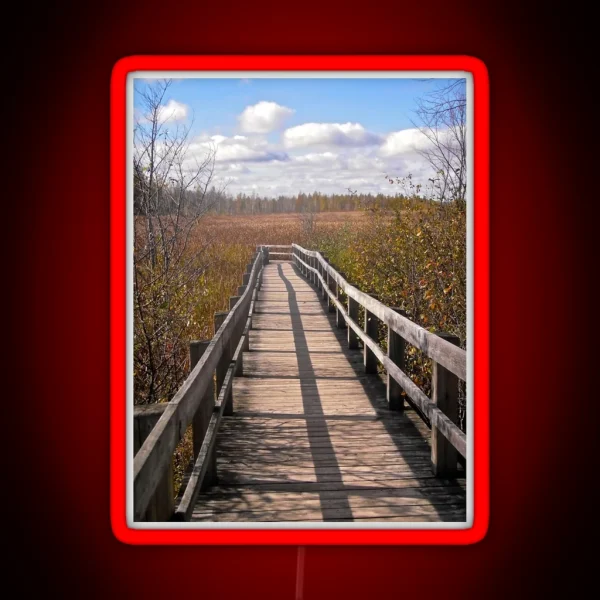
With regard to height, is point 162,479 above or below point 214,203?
below

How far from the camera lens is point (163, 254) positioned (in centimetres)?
471

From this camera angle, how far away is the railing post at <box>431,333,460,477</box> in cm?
338

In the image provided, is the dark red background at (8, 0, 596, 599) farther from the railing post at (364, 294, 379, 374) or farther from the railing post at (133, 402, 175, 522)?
the railing post at (364, 294, 379, 374)

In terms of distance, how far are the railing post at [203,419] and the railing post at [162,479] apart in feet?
2.19

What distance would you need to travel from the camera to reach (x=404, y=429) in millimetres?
4176

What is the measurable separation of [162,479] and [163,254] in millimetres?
2561

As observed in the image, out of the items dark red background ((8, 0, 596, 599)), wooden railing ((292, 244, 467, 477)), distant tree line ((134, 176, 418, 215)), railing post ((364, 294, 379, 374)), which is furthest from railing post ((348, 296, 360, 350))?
dark red background ((8, 0, 596, 599))

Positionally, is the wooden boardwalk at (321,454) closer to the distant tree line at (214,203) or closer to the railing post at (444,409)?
the railing post at (444,409)

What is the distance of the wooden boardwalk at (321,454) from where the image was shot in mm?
3021
